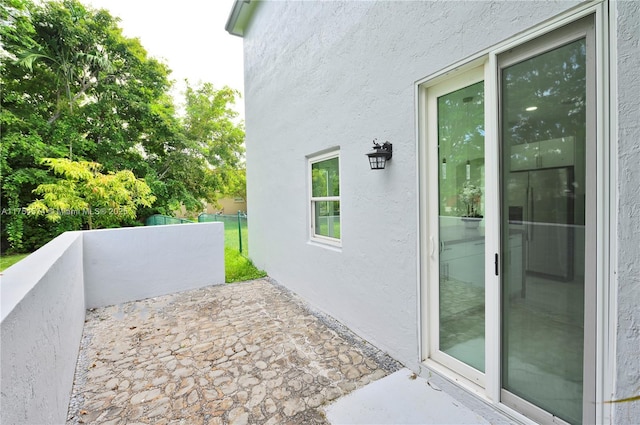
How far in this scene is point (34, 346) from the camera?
5.06 ft

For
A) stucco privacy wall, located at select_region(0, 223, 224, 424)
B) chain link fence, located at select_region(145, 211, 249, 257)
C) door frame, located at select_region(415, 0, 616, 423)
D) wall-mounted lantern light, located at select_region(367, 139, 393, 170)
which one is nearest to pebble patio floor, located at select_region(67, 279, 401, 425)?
stucco privacy wall, located at select_region(0, 223, 224, 424)

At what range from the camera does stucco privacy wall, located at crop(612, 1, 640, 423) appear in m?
1.30

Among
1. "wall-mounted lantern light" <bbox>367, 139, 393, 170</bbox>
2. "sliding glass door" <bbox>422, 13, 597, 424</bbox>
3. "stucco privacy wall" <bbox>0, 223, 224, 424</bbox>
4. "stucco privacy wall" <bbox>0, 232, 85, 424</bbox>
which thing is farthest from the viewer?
"wall-mounted lantern light" <bbox>367, 139, 393, 170</bbox>

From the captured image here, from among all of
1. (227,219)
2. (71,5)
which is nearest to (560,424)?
(227,219)

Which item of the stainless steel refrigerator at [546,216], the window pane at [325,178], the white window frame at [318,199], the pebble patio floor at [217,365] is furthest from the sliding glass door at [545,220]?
the window pane at [325,178]

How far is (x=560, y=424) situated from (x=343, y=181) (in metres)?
2.76

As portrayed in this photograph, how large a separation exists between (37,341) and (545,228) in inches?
125

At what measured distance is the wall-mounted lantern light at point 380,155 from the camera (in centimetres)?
275

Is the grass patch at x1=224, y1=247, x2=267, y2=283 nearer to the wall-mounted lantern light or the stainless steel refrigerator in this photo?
the wall-mounted lantern light

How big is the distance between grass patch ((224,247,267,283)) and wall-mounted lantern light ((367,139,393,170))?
413cm

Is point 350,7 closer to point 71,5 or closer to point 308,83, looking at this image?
point 308,83

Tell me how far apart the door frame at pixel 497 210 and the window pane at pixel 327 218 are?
1.57 meters

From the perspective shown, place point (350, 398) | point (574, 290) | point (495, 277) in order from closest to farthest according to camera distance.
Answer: point (574, 290), point (495, 277), point (350, 398)

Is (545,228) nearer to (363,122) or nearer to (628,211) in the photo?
(628,211)
